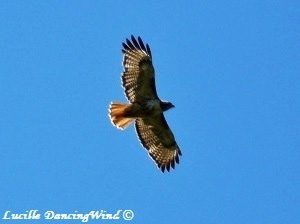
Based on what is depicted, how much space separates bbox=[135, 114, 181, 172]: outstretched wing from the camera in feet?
57.9

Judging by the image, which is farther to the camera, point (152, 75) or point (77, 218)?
point (152, 75)

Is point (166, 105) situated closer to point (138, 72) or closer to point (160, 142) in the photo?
point (138, 72)

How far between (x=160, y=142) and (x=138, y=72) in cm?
179

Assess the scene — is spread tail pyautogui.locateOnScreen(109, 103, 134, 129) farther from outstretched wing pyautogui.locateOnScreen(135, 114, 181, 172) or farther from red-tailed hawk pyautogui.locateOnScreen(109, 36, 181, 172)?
outstretched wing pyautogui.locateOnScreen(135, 114, 181, 172)

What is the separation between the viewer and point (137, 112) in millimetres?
16672

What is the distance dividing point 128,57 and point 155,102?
1.04 meters

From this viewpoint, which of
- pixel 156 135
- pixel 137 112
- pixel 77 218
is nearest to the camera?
pixel 77 218

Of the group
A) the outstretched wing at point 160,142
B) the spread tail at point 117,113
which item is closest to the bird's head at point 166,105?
the spread tail at point 117,113

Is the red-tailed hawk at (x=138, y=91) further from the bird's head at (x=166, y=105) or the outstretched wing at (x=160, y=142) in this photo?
the outstretched wing at (x=160, y=142)

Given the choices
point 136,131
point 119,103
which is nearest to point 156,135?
point 136,131

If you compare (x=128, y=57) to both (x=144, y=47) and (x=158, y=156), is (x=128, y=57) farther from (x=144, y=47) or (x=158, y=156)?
(x=158, y=156)

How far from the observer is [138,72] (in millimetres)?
16875

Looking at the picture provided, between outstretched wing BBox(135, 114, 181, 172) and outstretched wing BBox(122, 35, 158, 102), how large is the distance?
86cm

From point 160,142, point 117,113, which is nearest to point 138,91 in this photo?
point 117,113
